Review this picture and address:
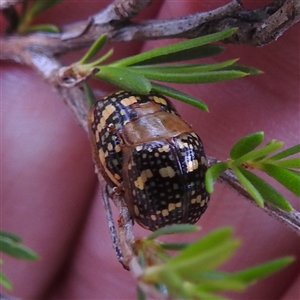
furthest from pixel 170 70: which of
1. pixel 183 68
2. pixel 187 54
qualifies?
pixel 187 54

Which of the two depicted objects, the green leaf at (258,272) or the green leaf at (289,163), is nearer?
the green leaf at (258,272)

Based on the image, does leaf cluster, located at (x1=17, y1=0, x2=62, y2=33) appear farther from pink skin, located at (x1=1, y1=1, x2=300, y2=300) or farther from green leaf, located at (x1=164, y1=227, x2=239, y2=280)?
green leaf, located at (x1=164, y1=227, x2=239, y2=280)

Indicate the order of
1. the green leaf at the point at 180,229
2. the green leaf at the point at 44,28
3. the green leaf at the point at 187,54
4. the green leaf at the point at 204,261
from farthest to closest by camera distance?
the green leaf at the point at 44,28
the green leaf at the point at 187,54
the green leaf at the point at 180,229
the green leaf at the point at 204,261

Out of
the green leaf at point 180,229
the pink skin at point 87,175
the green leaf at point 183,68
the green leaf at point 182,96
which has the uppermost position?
the green leaf at point 183,68

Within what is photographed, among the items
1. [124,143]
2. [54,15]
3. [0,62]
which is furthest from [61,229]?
[124,143]

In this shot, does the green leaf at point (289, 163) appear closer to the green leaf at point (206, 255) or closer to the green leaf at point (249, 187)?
the green leaf at point (249, 187)

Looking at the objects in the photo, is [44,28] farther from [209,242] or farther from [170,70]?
[209,242]

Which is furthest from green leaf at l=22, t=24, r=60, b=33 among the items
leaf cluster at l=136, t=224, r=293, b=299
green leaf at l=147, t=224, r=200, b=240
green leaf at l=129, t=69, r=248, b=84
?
leaf cluster at l=136, t=224, r=293, b=299

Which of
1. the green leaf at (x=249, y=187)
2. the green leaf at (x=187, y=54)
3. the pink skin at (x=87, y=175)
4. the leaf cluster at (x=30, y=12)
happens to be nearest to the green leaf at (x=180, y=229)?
the green leaf at (x=249, y=187)
